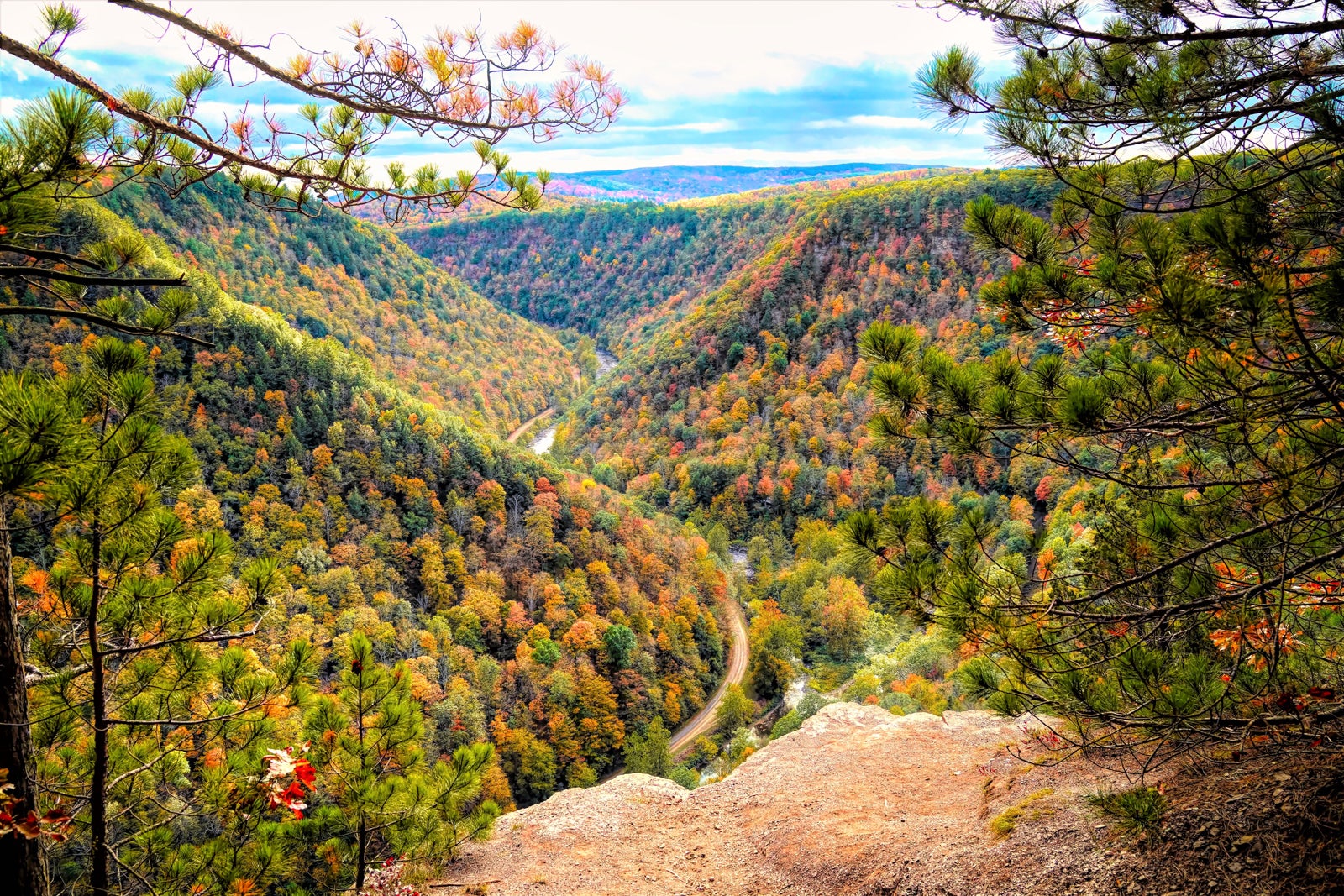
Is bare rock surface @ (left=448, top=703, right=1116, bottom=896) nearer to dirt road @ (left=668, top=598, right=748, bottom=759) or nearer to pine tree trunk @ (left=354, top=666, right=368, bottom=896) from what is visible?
pine tree trunk @ (left=354, top=666, right=368, bottom=896)

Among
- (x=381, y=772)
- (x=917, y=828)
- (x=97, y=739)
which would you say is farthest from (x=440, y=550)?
(x=97, y=739)

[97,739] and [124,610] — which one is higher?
[124,610]

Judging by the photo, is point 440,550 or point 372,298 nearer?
point 440,550

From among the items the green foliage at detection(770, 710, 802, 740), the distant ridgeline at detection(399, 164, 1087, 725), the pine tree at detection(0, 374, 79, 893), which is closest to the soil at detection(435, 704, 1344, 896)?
the pine tree at detection(0, 374, 79, 893)

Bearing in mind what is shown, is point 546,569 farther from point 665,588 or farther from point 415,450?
point 415,450

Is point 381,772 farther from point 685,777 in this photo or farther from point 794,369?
point 794,369

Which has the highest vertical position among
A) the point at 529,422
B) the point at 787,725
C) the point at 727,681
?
the point at 529,422

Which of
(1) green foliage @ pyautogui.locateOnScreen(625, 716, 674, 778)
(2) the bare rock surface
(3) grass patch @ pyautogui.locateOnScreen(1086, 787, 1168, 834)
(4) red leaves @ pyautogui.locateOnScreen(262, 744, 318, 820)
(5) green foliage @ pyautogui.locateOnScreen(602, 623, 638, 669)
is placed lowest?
(1) green foliage @ pyautogui.locateOnScreen(625, 716, 674, 778)
